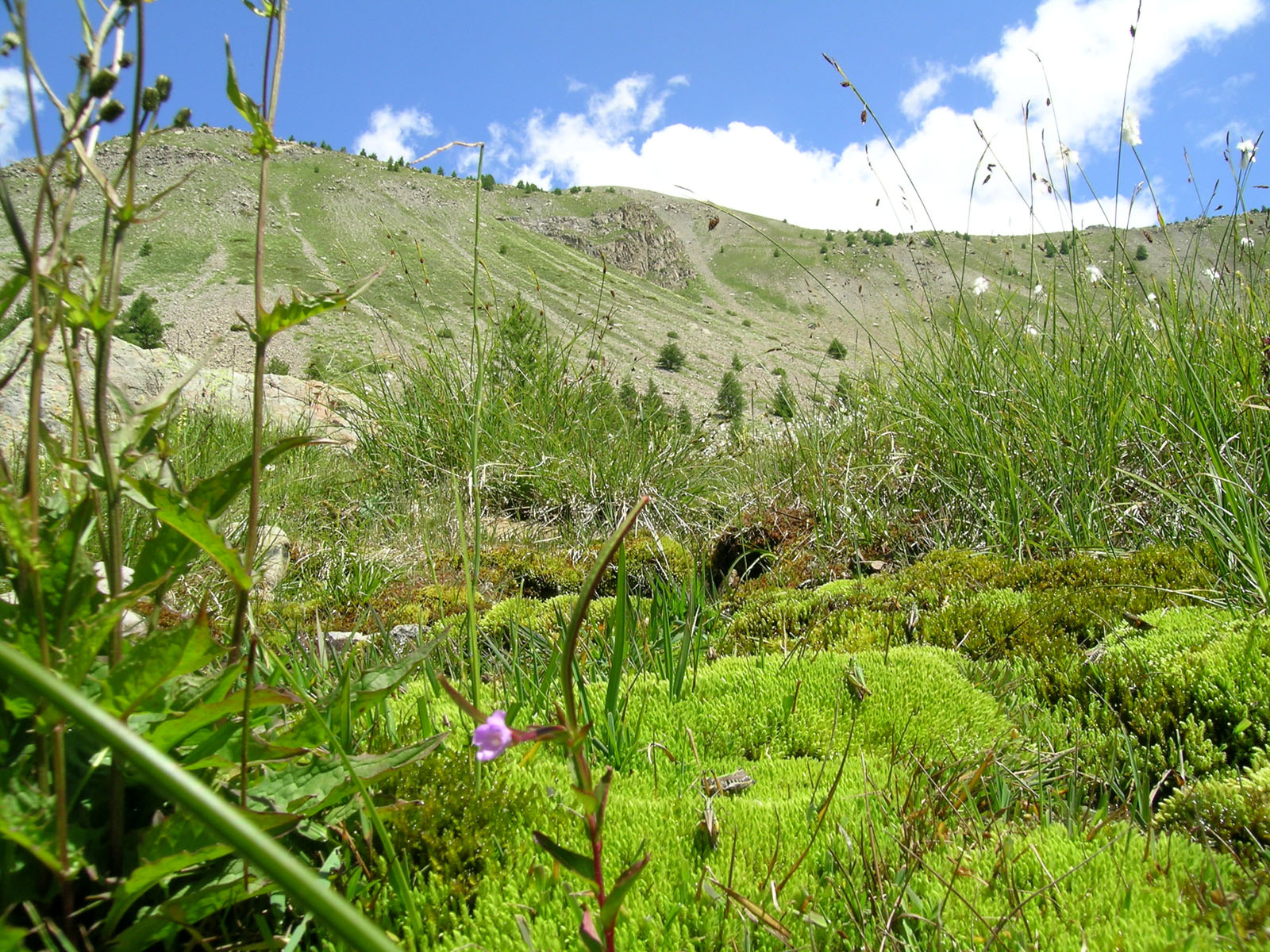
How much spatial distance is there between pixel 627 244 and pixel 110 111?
280ft

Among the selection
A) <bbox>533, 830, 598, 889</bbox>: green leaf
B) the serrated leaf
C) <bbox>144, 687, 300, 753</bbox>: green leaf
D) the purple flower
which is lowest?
<bbox>144, 687, 300, 753</bbox>: green leaf

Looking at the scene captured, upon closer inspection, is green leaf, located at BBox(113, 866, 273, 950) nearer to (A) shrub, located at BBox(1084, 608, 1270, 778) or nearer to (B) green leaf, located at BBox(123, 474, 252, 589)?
(B) green leaf, located at BBox(123, 474, 252, 589)

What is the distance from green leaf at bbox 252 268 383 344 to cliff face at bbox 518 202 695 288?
78377mm

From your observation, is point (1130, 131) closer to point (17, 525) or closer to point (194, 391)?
point (17, 525)

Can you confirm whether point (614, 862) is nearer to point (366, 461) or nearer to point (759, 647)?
point (759, 647)

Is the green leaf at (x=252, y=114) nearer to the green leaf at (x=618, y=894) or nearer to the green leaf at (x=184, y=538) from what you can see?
the green leaf at (x=184, y=538)

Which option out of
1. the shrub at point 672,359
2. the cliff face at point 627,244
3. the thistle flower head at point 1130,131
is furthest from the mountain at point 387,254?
the thistle flower head at point 1130,131

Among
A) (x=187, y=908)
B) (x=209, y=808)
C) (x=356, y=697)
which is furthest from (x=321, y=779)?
(x=209, y=808)

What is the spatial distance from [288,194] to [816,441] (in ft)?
210

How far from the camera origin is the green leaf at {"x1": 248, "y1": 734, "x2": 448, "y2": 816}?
1.10m

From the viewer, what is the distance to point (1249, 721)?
5.28 ft

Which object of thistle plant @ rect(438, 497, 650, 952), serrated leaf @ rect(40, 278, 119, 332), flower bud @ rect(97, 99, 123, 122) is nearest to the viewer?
thistle plant @ rect(438, 497, 650, 952)

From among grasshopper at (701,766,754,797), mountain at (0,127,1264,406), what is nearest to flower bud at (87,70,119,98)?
grasshopper at (701,766,754,797)

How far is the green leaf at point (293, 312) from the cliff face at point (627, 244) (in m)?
78.4
